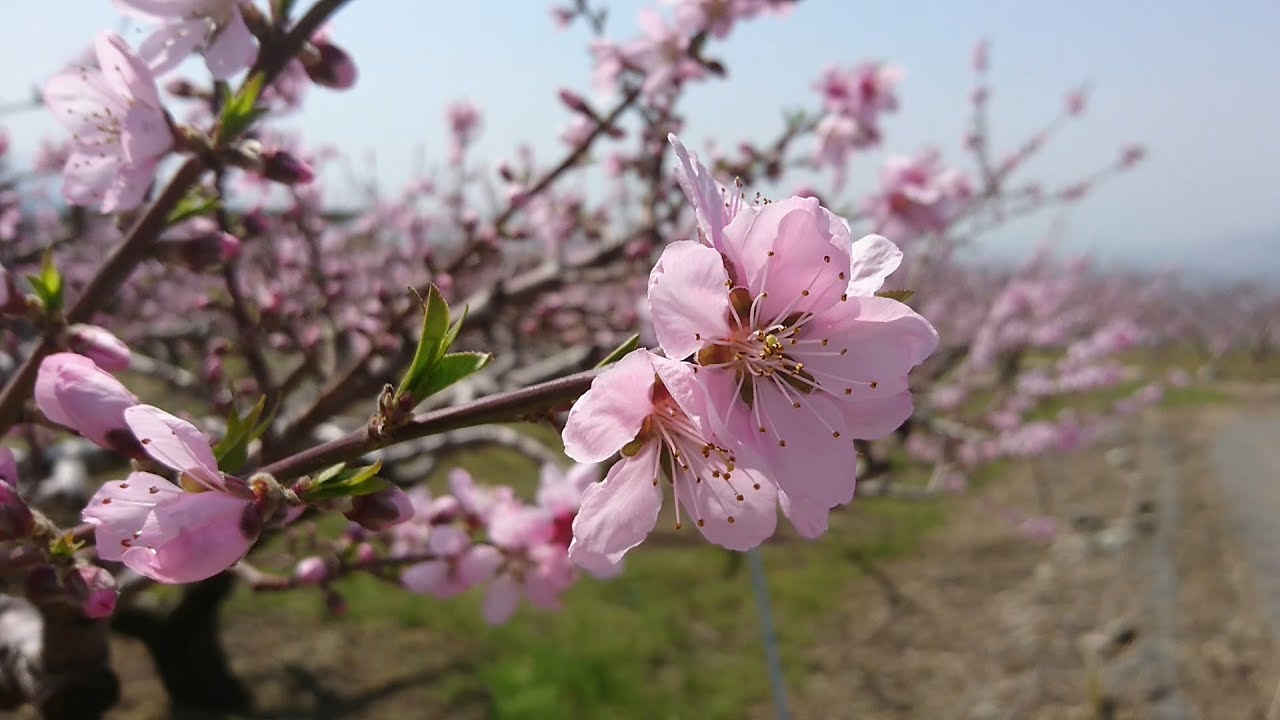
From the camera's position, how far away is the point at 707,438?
2.47 feet

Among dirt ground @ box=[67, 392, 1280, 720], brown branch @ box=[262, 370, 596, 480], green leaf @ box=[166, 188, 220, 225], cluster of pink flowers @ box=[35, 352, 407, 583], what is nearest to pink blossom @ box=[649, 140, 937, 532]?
brown branch @ box=[262, 370, 596, 480]

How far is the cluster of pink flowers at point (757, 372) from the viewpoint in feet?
2.44

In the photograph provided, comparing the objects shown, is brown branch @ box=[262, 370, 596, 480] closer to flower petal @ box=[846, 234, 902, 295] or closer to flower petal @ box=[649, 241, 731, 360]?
flower petal @ box=[649, 241, 731, 360]

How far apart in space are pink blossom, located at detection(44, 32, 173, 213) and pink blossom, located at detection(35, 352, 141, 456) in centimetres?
41

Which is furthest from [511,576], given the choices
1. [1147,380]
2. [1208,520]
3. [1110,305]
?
[1110,305]

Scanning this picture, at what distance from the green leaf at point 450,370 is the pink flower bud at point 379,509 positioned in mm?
132

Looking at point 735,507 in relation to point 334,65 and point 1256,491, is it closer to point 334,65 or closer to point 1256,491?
point 334,65

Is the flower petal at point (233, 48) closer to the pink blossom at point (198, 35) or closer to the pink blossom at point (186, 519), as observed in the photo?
the pink blossom at point (198, 35)

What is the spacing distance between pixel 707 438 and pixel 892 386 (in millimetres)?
199

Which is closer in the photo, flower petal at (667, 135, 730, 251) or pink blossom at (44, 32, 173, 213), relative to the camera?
flower petal at (667, 135, 730, 251)

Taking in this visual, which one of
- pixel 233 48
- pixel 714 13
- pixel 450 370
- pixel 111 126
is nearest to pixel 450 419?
pixel 450 370

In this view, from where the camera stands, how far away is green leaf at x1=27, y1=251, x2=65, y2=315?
3.42ft

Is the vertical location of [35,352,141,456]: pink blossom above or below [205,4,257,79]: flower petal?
below

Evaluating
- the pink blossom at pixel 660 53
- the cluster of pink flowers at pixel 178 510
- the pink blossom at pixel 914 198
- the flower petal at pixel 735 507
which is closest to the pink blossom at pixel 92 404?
the cluster of pink flowers at pixel 178 510
